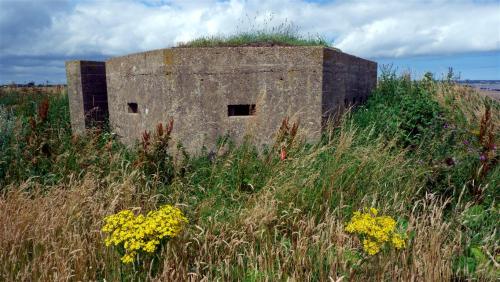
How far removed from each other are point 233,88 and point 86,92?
3.24 meters

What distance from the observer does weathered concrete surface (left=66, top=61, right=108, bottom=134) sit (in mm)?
6676

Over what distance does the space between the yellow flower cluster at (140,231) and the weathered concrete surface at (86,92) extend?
4692 mm

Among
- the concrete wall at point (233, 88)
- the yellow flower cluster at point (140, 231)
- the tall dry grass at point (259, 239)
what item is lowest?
the tall dry grass at point (259, 239)

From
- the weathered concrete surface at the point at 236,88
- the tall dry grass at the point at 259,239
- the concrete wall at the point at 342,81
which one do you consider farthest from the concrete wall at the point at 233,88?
the tall dry grass at the point at 259,239

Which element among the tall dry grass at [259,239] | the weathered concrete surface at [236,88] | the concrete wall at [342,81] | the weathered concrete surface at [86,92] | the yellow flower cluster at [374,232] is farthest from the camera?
the weathered concrete surface at [86,92]

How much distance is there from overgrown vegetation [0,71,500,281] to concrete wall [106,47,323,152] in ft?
1.47

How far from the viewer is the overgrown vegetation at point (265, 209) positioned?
2.33 metres

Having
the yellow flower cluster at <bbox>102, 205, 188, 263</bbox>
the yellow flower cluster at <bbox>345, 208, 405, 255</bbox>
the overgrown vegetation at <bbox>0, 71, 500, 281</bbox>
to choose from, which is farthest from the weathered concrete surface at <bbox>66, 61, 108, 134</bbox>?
the yellow flower cluster at <bbox>345, 208, 405, 255</bbox>

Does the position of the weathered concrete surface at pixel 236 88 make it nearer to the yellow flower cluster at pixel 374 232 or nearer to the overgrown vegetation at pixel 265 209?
the overgrown vegetation at pixel 265 209

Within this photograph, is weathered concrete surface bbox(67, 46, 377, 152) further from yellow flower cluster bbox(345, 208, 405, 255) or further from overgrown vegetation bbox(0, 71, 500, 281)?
yellow flower cluster bbox(345, 208, 405, 255)

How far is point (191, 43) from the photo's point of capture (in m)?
5.74

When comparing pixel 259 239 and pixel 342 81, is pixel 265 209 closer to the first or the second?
pixel 259 239

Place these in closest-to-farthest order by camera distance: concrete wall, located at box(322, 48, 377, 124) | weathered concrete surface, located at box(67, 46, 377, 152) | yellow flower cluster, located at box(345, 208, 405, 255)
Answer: yellow flower cluster, located at box(345, 208, 405, 255) → weathered concrete surface, located at box(67, 46, 377, 152) → concrete wall, located at box(322, 48, 377, 124)

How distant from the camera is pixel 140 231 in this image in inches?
83.7
